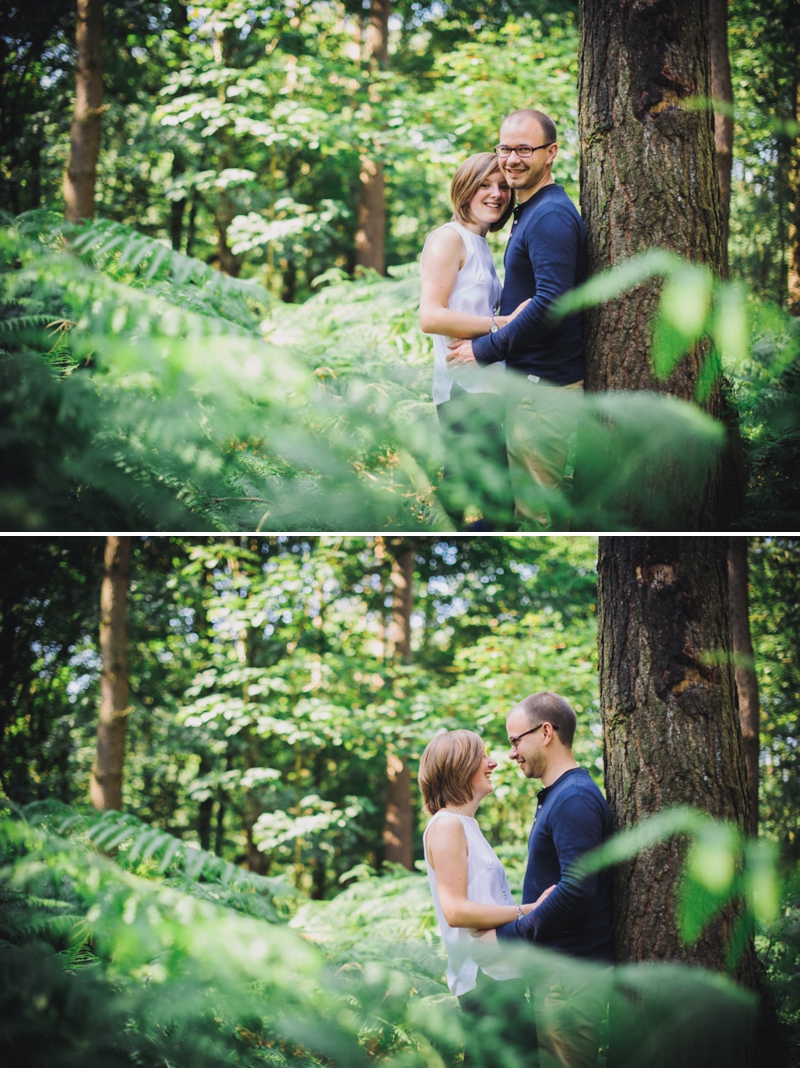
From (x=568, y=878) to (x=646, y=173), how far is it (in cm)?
176

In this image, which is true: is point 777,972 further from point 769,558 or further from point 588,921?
point 769,558

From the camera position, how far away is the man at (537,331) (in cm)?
187

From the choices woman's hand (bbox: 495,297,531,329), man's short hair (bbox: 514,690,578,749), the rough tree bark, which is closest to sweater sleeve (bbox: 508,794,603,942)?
man's short hair (bbox: 514,690,578,749)

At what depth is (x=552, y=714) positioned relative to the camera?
2193 millimetres

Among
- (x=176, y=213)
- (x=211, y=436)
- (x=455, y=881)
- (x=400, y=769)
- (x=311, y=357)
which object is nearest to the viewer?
(x=211, y=436)

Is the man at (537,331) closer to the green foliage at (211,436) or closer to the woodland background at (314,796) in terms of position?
the green foliage at (211,436)

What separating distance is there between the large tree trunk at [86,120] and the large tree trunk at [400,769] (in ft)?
11.3

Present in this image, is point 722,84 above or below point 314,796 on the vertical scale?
above

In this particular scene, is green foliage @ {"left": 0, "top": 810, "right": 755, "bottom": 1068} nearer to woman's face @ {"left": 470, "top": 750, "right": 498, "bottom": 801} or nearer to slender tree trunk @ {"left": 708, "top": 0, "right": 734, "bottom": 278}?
woman's face @ {"left": 470, "top": 750, "right": 498, "bottom": 801}

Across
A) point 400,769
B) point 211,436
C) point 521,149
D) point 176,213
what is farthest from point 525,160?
point 176,213

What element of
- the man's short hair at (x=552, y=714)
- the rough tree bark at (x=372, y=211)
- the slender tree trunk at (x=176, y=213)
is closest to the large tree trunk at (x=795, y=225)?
the man's short hair at (x=552, y=714)

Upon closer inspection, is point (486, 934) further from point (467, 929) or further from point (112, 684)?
point (112, 684)

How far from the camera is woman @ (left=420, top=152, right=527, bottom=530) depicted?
5.94 feet

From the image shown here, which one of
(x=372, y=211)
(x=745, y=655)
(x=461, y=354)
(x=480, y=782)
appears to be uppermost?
(x=372, y=211)
